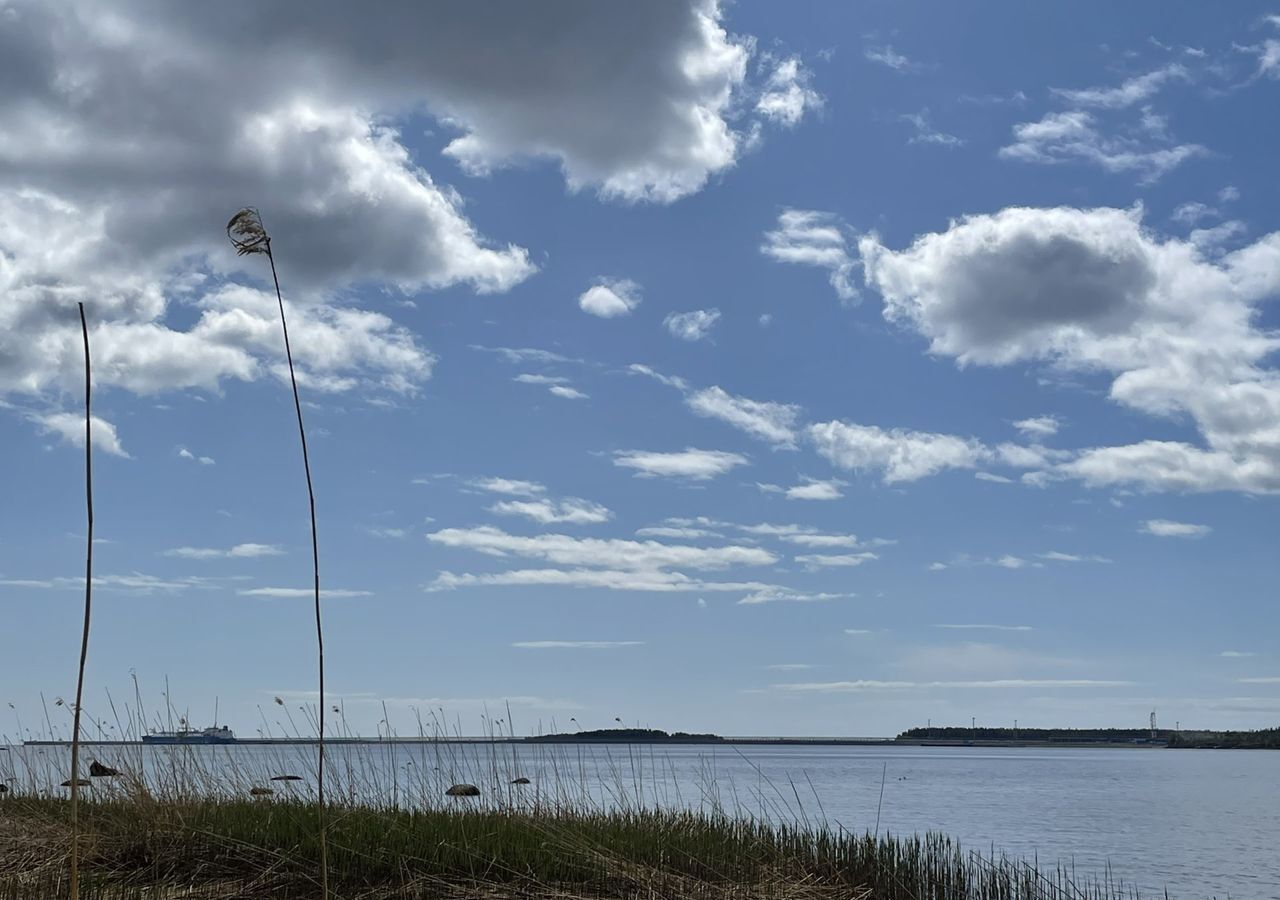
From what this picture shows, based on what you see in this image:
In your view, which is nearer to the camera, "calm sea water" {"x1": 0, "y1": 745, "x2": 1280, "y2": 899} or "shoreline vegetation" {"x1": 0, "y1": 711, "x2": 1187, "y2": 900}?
"shoreline vegetation" {"x1": 0, "y1": 711, "x2": 1187, "y2": 900}

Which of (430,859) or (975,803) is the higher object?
(430,859)

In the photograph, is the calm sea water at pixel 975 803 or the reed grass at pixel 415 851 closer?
the reed grass at pixel 415 851

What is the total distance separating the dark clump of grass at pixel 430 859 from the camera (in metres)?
11.1

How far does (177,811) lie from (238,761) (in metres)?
3.61

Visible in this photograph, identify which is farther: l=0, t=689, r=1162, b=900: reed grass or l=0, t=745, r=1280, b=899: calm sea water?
l=0, t=745, r=1280, b=899: calm sea water

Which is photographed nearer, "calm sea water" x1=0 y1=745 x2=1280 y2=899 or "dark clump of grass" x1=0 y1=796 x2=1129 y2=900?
"dark clump of grass" x1=0 y1=796 x2=1129 y2=900

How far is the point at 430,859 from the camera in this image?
37.4 ft

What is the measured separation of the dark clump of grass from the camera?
11.1 m

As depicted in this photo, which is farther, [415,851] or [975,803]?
[975,803]

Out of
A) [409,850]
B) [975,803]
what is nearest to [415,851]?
[409,850]

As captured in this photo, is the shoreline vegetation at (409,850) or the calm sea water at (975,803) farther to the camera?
the calm sea water at (975,803)

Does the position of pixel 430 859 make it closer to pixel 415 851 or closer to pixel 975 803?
pixel 415 851

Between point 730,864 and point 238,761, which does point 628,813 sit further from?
point 238,761

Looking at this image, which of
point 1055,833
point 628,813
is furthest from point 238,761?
point 1055,833
